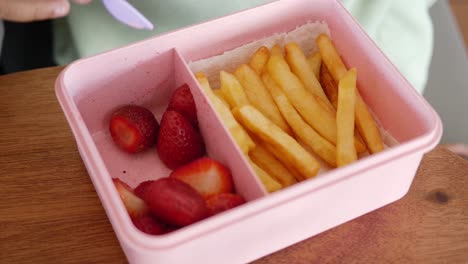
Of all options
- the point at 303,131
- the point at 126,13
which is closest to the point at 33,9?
the point at 126,13

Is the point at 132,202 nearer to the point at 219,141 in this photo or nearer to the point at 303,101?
the point at 219,141

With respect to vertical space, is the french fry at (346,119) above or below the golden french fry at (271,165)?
above

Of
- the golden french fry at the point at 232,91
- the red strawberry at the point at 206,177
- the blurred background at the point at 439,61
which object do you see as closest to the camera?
the red strawberry at the point at 206,177

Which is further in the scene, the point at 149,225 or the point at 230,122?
the point at 230,122

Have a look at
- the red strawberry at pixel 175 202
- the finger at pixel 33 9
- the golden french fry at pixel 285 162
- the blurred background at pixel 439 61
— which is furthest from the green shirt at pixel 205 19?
the red strawberry at pixel 175 202

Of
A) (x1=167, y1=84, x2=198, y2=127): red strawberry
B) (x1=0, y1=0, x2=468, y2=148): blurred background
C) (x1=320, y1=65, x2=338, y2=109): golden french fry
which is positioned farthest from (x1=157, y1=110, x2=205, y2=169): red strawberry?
(x1=0, y1=0, x2=468, y2=148): blurred background

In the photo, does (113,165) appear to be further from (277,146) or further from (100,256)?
(277,146)

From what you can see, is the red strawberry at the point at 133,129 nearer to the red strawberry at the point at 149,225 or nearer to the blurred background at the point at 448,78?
the red strawberry at the point at 149,225
